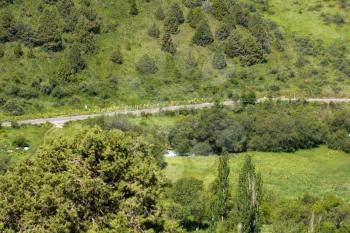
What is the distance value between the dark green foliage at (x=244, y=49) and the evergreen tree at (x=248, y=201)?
7845 centimetres

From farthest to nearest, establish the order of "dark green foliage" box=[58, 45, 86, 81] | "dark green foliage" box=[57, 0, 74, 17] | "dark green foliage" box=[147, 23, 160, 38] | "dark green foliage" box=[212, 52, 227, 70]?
"dark green foliage" box=[147, 23, 160, 38], "dark green foliage" box=[212, 52, 227, 70], "dark green foliage" box=[57, 0, 74, 17], "dark green foliage" box=[58, 45, 86, 81]

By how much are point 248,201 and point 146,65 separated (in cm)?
7563

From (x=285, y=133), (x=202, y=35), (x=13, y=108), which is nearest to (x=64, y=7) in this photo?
(x=202, y=35)

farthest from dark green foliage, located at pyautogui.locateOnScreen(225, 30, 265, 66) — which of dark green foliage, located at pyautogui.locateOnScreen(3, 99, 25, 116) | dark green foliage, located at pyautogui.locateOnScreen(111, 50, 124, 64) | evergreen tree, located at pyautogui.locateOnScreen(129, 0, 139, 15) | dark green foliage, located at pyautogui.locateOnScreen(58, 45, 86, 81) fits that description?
dark green foliage, located at pyautogui.locateOnScreen(3, 99, 25, 116)

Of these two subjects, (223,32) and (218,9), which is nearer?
(223,32)

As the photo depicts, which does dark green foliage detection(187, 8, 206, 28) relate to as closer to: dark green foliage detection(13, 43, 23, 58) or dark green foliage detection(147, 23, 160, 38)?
dark green foliage detection(147, 23, 160, 38)

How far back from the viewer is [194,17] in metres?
156

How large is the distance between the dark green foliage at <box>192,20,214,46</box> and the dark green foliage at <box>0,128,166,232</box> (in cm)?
10280

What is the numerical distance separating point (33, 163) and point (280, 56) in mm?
115714

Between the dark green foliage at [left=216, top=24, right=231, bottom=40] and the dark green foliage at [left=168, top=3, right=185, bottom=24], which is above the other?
the dark green foliage at [left=168, top=3, right=185, bottom=24]

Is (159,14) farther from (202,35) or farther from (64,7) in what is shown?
(64,7)

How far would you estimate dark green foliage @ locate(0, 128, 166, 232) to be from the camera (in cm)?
4816

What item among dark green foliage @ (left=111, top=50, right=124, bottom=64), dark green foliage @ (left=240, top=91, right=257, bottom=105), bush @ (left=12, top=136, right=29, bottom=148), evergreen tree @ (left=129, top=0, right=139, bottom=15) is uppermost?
evergreen tree @ (left=129, top=0, right=139, bottom=15)

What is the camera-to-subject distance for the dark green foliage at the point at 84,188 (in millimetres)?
48156
